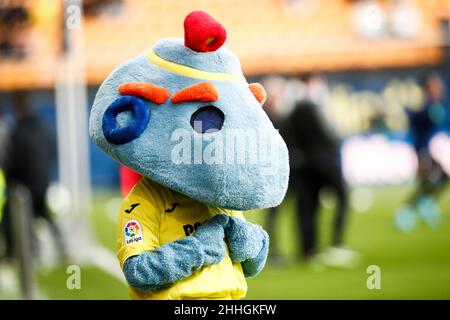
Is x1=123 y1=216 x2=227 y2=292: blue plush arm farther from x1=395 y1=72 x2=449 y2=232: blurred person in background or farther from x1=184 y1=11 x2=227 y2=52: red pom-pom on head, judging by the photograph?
x1=395 y1=72 x2=449 y2=232: blurred person in background

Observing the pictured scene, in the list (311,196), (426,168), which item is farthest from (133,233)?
(426,168)

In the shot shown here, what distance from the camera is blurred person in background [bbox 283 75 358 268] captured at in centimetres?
727

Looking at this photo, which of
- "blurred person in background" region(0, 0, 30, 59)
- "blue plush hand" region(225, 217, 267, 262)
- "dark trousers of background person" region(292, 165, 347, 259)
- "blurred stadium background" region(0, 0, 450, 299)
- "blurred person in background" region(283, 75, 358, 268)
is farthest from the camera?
"blurred person in background" region(0, 0, 30, 59)

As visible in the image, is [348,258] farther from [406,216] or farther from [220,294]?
[220,294]

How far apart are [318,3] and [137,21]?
3.33 metres

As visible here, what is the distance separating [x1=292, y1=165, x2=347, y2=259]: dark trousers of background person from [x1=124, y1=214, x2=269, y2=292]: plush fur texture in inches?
184

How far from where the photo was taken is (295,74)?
12852 millimetres

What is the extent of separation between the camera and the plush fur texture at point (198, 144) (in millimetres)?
2646

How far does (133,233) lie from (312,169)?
4.83 m

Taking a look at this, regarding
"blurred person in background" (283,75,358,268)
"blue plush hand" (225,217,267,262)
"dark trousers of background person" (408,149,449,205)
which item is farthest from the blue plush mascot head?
"dark trousers of background person" (408,149,449,205)

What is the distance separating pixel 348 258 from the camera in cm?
787

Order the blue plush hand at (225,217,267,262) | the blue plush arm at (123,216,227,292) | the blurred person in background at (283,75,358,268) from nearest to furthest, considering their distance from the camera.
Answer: the blue plush arm at (123,216,227,292) < the blue plush hand at (225,217,267,262) < the blurred person in background at (283,75,358,268)

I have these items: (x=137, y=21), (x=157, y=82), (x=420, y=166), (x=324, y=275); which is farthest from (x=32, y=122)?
(x=137, y=21)

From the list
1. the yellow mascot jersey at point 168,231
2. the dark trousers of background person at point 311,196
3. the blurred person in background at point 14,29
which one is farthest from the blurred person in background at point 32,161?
the blurred person in background at point 14,29
